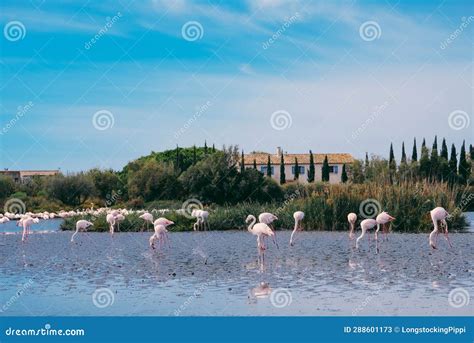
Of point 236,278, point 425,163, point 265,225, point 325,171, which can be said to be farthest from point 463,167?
point 236,278

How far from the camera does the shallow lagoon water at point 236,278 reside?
979cm

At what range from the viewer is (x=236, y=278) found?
40.7 ft

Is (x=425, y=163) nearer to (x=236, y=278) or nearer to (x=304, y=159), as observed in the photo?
(x=304, y=159)

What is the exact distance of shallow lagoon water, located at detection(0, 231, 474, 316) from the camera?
979 centimetres

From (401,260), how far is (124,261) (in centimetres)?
616

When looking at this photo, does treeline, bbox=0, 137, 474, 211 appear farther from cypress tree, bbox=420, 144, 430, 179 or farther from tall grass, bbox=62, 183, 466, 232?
tall grass, bbox=62, 183, 466, 232

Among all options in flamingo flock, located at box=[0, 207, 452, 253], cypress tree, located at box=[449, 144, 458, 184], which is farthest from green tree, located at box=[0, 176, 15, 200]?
cypress tree, located at box=[449, 144, 458, 184]

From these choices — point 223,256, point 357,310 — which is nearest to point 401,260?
point 223,256

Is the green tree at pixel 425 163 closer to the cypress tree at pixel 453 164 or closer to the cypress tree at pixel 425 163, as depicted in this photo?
the cypress tree at pixel 425 163

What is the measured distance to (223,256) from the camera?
16156mm

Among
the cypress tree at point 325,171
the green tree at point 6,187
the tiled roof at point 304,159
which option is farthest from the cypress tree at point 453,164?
the green tree at point 6,187

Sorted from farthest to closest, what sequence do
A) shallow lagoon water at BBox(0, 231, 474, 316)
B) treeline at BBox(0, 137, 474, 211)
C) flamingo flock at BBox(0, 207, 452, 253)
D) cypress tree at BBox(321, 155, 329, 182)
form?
cypress tree at BBox(321, 155, 329, 182) → treeline at BBox(0, 137, 474, 211) → flamingo flock at BBox(0, 207, 452, 253) → shallow lagoon water at BBox(0, 231, 474, 316)

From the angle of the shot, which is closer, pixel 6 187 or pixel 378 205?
pixel 378 205

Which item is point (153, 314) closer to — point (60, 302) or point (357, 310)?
point (60, 302)
